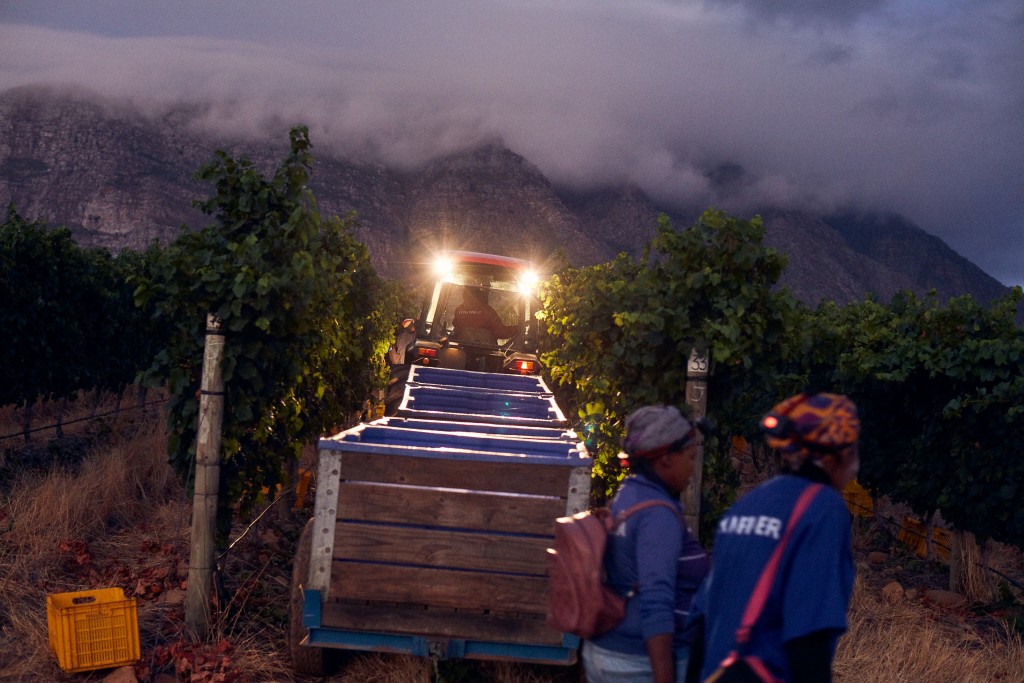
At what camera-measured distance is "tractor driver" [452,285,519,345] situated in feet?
37.4

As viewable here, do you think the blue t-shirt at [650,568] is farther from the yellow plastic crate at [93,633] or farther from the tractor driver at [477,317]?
the tractor driver at [477,317]

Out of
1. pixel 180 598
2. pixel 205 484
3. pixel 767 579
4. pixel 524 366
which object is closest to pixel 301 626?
pixel 205 484

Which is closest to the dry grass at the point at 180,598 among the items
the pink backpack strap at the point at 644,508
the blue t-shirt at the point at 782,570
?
the pink backpack strap at the point at 644,508

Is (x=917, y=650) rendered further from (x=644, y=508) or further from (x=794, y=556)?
(x=794, y=556)

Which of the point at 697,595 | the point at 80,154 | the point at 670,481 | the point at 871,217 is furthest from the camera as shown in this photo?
the point at 871,217

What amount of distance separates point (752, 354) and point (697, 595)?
3.92m

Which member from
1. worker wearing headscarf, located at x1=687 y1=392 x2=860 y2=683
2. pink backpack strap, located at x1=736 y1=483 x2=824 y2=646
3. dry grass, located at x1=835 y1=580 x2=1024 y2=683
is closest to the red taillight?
dry grass, located at x1=835 y1=580 x2=1024 y2=683

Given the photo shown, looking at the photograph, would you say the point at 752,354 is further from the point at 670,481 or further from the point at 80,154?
the point at 80,154

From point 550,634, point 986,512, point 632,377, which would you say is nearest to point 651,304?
point 632,377

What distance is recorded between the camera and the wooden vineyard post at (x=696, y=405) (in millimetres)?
6008

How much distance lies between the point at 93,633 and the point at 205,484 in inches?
42.6

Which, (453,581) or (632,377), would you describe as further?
(632,377)

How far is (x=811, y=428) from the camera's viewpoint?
7.81 ft

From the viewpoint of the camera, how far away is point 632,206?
9244cm
